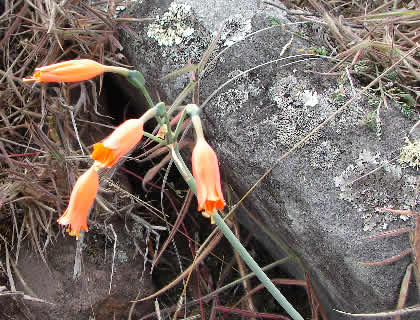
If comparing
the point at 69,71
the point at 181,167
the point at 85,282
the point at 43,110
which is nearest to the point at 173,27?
the point at 43,110

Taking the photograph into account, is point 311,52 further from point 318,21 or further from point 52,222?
point 52,222

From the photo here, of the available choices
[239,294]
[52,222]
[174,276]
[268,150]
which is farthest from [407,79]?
[52,222]

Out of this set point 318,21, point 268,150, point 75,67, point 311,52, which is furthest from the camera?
point 318,21

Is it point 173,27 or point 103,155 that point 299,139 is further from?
point 103,155

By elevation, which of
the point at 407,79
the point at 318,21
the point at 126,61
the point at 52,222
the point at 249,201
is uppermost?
the point at 318,21

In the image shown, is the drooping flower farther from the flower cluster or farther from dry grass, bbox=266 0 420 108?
dry grass, bbox=266 0 420 108

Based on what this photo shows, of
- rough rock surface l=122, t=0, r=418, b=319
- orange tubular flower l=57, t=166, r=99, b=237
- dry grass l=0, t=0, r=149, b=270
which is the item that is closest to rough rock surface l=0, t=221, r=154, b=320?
dry grass l=0, t=0, r=149, b=270
